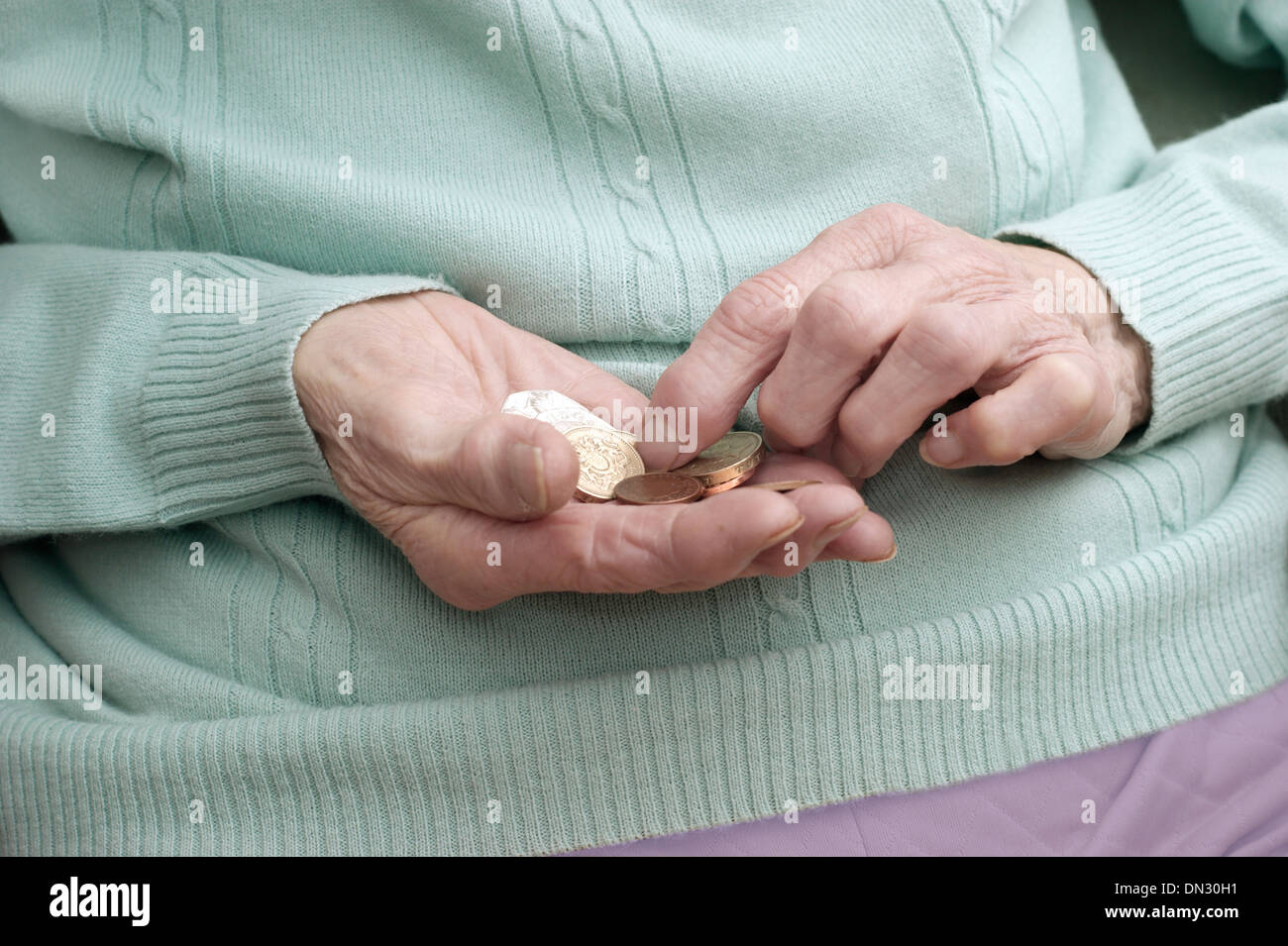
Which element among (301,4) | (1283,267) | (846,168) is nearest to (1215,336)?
(1283,267)

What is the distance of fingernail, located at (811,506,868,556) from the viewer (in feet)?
2.45

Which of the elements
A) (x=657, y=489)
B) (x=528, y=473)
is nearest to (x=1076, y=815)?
(x=657, y=489)

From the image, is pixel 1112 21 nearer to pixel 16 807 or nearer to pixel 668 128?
Result: pixel 668 128

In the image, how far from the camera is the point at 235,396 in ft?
3.19

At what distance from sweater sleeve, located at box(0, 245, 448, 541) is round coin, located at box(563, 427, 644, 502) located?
239 mm

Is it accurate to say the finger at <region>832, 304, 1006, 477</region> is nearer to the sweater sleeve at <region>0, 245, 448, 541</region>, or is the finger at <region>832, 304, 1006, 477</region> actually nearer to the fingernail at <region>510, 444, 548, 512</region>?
the fingernail at <region>510, 444, 548, 512</region>

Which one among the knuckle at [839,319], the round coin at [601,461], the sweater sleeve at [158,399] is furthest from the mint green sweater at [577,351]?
the knuckle at [839,319]

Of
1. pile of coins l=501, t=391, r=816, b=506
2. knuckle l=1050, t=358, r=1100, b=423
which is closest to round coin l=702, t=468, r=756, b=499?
pile of coins l=501, t=391, r=816, b=506

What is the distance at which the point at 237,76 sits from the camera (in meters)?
1.10

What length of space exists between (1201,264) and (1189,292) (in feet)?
0.14

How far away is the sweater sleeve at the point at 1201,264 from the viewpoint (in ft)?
3.36

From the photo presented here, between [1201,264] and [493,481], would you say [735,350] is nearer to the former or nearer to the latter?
[493,481]
